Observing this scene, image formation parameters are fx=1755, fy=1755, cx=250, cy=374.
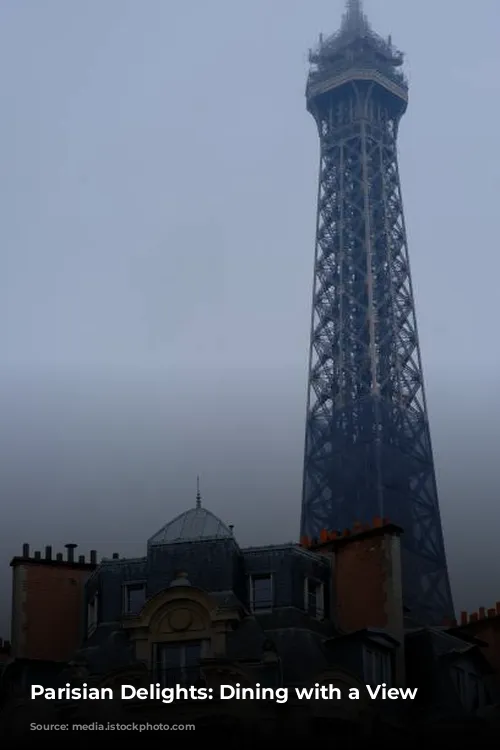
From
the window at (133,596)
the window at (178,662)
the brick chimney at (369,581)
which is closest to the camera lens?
the window at (178,662)

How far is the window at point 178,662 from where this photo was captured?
4841cm

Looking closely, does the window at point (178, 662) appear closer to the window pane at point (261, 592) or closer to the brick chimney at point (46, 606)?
the window pane at point (261, 592)

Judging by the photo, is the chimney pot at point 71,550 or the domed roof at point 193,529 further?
the chimney pot at point 71,550

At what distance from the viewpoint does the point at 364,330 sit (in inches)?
3944

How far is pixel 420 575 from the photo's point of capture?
8825cm

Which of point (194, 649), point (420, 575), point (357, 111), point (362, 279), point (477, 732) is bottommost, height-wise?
point (477, 732)

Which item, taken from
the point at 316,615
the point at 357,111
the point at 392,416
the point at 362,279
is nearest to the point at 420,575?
the point at 392,416

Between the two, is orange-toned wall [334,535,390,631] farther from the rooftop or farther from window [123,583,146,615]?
window [123,583,146,615]

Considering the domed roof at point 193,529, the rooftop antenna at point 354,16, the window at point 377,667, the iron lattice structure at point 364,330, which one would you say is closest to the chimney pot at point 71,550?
the domed roof at point 193,529

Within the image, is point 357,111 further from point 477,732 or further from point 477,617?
point 477,732

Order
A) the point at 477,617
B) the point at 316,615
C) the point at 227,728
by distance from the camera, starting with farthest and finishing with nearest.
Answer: the point at 477,617
the point at 316,615
the point at 227,728

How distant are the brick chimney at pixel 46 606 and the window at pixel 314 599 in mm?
7658

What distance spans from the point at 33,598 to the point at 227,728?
11.9 metres

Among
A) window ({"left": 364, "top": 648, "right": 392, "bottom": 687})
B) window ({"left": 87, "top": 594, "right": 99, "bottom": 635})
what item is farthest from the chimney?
window ({"left": 87, "top": 594, "right": 99, "bottom": 635})
